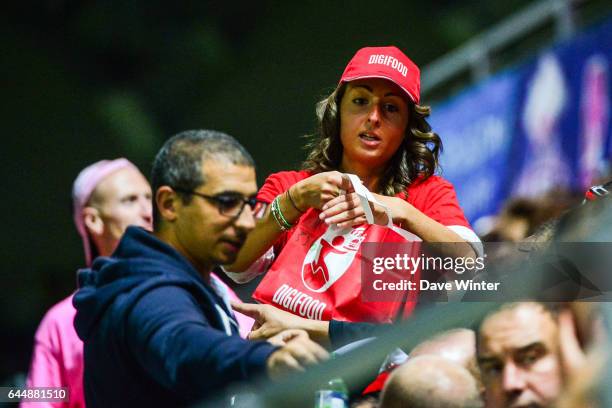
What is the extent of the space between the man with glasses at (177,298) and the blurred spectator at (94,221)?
0.88m

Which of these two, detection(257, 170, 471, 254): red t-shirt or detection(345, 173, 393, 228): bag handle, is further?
Result: detection(257, 170, 471, 254): red t-shirt

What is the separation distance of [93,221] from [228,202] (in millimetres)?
1448

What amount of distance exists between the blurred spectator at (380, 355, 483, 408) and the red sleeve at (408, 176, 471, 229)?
80 centimetres

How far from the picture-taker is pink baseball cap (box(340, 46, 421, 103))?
2.79m

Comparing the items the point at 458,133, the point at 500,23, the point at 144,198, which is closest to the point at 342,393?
the point at 144,198

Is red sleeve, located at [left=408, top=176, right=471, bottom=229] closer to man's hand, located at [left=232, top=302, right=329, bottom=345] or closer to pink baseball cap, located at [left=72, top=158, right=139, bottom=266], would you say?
man's hand, located at [left=232, top=302, right=329, bottom=345]

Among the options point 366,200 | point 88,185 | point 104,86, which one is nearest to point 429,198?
point 366,200

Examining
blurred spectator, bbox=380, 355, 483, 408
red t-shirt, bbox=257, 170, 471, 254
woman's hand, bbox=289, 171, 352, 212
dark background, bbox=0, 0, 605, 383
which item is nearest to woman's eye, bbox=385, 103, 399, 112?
red t-shirt, bbox=257, 170, 471, 254

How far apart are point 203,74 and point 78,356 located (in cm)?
445

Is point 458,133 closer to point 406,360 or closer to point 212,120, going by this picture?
point 212,120

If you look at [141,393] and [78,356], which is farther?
[78,356]

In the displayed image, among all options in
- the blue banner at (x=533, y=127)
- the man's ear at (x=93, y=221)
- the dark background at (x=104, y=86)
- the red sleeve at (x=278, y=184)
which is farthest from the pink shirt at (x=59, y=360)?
the dark background at (x=104, y=86)

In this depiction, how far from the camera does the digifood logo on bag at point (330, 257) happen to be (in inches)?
103

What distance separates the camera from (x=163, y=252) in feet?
7.74
